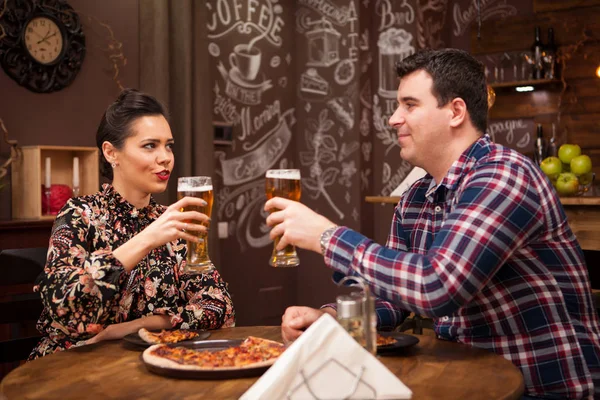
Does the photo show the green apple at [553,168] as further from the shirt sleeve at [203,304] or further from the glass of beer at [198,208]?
the glass of beer at [198,208]

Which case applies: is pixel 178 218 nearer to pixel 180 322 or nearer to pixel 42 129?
pixel 180 322

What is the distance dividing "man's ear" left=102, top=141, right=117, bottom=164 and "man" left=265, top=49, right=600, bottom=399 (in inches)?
38.6

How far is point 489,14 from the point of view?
5.87m

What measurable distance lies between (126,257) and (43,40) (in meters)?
2.38

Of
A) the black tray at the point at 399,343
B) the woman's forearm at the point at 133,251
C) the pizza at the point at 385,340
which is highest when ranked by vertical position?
the woman's forearm at the point at 133,251

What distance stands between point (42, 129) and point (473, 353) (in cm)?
305

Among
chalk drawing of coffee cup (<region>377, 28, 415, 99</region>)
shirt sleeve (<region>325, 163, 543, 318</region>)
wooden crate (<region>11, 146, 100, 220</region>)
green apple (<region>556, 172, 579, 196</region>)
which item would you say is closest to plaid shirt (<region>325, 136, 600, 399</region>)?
shirt sleeve (<region>325, 163, 543, 318</region>)

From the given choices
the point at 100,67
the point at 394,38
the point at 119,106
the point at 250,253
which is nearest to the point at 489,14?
the point at 394,38

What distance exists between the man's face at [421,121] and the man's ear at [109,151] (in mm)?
1038

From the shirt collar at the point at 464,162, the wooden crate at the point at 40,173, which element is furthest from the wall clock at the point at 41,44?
the shirt collar at the point at 464,162

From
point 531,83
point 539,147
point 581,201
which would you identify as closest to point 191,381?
point 581,201

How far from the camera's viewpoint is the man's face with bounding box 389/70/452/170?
1.97 m

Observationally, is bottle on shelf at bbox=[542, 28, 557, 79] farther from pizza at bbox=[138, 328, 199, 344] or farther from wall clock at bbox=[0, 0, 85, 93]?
pizza at bbox=[138, 328, 199, 344]

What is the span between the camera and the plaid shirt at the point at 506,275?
1580 millimetres
